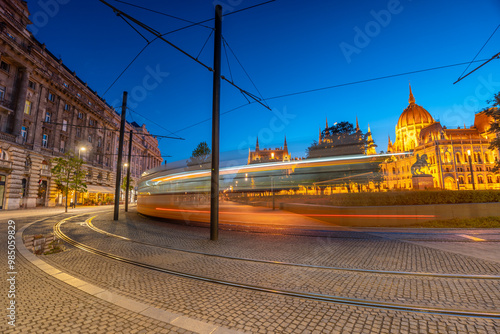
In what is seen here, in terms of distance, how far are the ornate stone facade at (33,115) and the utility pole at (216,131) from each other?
21129mm

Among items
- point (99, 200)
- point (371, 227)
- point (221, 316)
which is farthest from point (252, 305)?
point (99, 200)

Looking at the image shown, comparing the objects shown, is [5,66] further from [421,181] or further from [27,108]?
[421,181]

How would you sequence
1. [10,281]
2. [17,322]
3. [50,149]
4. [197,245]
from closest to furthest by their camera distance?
[17,322]
[10,281]
[197,245]
[50,149]

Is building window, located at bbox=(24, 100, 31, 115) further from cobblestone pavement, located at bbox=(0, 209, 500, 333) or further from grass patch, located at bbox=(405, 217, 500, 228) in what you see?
grass patch, located at bbox=(405, 217, 500, 228)

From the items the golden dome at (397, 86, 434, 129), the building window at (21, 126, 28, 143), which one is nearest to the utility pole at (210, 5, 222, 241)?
the building window at (21, 126, 28, 143)

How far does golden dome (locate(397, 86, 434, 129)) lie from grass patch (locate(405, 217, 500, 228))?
371 ft

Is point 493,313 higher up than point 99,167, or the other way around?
point 99,167

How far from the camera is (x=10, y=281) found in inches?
179

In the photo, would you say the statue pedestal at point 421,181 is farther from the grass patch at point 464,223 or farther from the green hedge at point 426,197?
the grass patch at point 464,223

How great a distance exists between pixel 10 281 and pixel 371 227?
15.1 meters

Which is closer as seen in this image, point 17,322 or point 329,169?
point 17,322

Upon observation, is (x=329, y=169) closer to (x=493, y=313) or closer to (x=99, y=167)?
(x=493, y=313)

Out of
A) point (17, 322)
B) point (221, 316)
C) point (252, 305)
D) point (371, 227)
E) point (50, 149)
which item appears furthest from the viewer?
point (50, 149)

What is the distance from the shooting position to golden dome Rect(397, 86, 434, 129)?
340 feet
